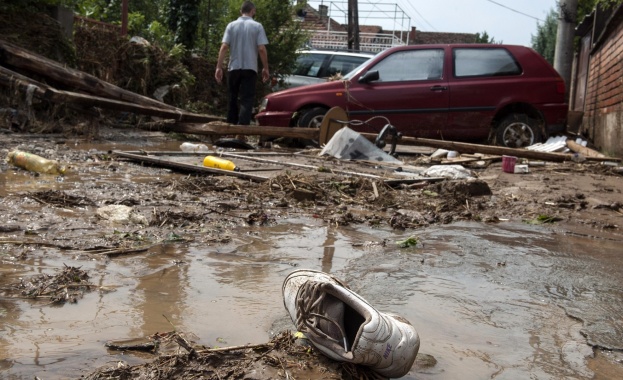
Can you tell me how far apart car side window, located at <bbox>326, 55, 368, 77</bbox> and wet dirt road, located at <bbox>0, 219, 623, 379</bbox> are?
28.9ft

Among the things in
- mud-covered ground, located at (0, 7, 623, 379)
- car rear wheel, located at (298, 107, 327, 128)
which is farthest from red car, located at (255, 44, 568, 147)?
mud-covered ground, located at (0, 7, 623, 379)

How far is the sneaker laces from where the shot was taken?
7.70 ft

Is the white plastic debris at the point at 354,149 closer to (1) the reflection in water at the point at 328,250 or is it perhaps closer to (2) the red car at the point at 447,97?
(2) the red car at the point at 447,97

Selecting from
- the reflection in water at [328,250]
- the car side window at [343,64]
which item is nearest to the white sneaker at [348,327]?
the reflection in water at [328,250]

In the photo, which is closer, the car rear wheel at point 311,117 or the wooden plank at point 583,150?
the wooden plank at point 583,150

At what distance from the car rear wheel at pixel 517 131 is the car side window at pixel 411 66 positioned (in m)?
1.21

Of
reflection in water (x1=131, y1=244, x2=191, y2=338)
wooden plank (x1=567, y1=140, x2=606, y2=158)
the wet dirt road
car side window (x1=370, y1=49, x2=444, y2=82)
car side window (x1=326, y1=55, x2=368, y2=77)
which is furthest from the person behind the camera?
car side window (x1=326, y1=55, x2=368, y2=77)

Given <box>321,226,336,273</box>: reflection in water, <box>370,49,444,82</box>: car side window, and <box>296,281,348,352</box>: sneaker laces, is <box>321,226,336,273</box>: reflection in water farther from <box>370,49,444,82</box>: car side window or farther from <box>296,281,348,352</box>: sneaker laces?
<box>370,49,444,82</box>: car side window

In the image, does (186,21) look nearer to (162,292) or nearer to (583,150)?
(583,150)

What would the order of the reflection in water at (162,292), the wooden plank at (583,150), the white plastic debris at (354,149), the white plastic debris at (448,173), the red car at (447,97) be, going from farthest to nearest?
the red car at (447,97) < the wooden plank at (583,150) < the white plastic debris at (354,149) < the white plastic debris at (448,173) < the reflection in water at (162,292)

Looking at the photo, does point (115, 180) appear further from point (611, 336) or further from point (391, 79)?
point (391, 79)

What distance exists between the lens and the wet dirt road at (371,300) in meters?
2.45

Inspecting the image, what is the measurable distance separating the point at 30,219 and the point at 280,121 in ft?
22.1

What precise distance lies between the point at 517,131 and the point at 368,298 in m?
8.15
